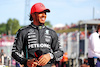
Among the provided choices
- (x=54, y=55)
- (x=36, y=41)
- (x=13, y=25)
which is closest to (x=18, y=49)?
(x=36, y=41)

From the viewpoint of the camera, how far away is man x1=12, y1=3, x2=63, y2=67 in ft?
10.5

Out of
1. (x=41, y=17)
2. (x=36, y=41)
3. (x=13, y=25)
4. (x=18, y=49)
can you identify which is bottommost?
(x=13, y=25)

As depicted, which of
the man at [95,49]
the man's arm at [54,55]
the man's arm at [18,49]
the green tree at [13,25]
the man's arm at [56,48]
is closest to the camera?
the man's arm at [54,55]

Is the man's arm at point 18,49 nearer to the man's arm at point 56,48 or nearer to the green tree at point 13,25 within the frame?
the man's arm at point 56,48

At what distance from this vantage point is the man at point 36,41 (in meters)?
3.21

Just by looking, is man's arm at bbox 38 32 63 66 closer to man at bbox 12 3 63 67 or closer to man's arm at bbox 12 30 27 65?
man at bbox 12 3 63 67

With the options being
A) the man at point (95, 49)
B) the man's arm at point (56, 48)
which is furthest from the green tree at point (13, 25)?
the man's arm at point (56, 48)

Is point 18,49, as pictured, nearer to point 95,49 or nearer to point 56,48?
point 56,48

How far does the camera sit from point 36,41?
3.27m

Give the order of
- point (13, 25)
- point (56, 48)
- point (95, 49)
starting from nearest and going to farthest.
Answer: point (56, 48) → point (95, 49) → point (13, 25)

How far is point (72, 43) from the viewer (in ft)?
48.8

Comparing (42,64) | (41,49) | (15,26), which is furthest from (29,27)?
(15,26)

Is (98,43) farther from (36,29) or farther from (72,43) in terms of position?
(72,43)

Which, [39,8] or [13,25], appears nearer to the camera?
[39,8]
